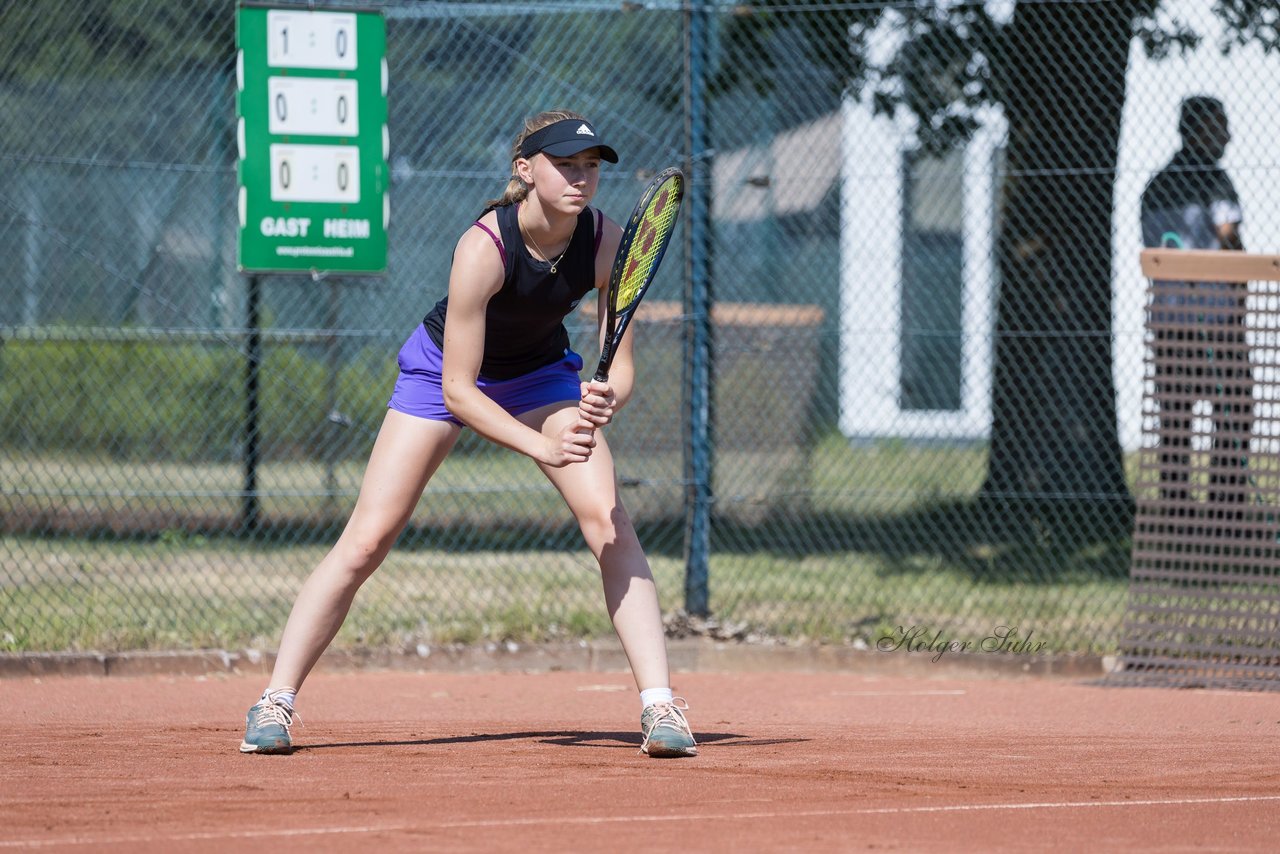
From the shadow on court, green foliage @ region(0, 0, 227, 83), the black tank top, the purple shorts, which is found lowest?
the shadow on court

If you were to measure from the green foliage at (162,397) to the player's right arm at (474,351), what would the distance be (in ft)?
13.6

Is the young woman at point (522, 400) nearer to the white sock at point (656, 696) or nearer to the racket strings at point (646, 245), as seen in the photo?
the white sock at point (656, 696)

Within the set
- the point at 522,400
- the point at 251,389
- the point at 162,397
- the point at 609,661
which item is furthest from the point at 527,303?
the point at 162,397

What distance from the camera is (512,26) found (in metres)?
8.98

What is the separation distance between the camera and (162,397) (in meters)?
10.2

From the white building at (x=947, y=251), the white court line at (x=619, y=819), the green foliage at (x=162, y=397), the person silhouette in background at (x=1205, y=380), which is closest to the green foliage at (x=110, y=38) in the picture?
the green foliage at (x=162, y=397)

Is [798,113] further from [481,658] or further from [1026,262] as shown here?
[481,658]

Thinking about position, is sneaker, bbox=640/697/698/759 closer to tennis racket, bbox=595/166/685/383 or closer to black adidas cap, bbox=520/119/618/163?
tennis racket, bbox=595/166/685/383

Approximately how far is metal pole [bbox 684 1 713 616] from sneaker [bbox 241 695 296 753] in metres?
3.27

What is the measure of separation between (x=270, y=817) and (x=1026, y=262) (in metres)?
7.42

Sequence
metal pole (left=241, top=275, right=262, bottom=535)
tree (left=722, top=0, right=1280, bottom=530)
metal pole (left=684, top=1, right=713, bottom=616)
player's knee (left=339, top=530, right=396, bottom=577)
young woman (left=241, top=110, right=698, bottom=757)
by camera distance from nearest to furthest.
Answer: young woman (left=241, top=110, right=698, bottom=757) < player's knee (left=339, top=530, right=396, bottom=577) < metal pole (left=684, top=1, right=713, bottom=616) < metal pole (left=241, top=275, right=262, bottom=535) < tree (left=722, top=0, right=1280, bottom=530)

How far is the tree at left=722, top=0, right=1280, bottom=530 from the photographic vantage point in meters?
9.81

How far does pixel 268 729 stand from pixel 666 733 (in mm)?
1232

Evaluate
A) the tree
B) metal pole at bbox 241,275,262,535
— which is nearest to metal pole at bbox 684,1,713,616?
the tree
